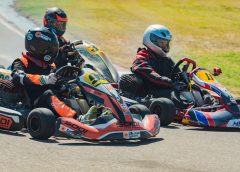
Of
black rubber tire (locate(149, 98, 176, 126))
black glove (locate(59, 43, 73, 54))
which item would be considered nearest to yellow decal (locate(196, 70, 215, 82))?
black rubber tire (locate(149, 98, 176, 126))

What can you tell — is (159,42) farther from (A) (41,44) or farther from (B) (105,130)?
(B) (105,130)

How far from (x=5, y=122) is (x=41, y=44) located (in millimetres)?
1163

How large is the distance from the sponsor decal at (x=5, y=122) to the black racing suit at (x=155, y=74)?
2.83m

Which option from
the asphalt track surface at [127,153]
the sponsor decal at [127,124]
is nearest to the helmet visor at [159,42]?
the asphalt track surface at [127,153]

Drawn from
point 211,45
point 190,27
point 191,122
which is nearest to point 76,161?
point 191,122

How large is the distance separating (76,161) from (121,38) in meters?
13.4

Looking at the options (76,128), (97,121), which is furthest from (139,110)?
(76,128)

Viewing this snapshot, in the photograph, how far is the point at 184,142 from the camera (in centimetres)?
956

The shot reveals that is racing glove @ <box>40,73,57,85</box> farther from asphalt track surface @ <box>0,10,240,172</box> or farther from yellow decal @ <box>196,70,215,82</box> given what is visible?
yellow decal @ <box>196,70,215,82</box>

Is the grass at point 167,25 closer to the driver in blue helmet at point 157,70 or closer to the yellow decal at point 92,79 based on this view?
the driver in blue helmet at point 157,70

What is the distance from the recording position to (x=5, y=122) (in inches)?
385

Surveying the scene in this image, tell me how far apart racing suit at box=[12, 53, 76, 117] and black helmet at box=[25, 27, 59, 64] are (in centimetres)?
10

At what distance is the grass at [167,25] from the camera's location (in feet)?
62.1

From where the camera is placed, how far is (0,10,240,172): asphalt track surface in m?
7.61
